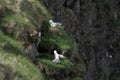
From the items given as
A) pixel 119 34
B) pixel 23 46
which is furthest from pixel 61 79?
pixel 119 34

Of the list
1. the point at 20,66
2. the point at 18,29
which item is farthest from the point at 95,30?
the point at 20,66

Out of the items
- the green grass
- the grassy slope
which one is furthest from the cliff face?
the green grass

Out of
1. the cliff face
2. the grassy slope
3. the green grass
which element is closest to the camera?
the green grass

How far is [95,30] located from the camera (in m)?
56.5

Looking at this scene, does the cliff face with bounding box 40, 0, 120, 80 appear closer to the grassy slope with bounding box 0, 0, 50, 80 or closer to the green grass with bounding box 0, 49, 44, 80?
the grassy slope with bounding box 0, 0, 50, 80

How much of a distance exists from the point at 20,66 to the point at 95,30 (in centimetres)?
4407

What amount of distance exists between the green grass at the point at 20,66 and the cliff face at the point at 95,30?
3208 centimetres

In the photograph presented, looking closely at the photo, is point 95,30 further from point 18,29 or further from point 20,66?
point 20,66

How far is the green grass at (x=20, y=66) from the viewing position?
487 inches

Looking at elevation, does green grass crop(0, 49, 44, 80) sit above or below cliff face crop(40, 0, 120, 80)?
above

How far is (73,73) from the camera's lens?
19109 mm

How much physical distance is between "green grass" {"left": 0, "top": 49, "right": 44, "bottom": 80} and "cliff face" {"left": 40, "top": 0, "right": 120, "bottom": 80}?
32084 mm

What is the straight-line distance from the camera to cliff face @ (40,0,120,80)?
1970 inches

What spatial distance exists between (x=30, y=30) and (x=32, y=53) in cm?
105
